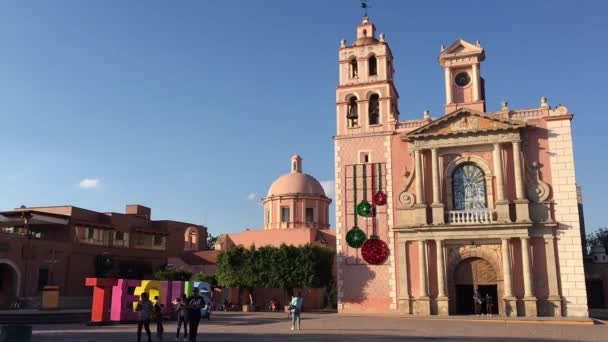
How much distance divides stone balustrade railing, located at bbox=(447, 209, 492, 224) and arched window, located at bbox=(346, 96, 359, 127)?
26.8 ft

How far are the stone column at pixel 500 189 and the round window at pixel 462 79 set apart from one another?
15.3ft

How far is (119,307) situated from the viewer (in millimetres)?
24234

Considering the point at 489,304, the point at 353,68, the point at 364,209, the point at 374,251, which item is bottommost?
the point at 489,304

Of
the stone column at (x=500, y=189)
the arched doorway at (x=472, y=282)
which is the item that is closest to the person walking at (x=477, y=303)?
the arched doorway at (x=472, y=282)

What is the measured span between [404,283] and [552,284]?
291 inches

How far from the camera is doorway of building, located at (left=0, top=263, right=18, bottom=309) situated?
35.8m

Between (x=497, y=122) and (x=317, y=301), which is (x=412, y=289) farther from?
(x=317, y=301)

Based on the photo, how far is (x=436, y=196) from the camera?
98.6 ft

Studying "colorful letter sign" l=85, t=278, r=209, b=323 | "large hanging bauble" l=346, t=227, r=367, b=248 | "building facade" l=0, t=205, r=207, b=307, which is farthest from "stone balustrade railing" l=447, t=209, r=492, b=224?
"building facade" l=0, t=205, r=207, b=307

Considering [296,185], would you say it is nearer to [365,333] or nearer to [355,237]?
[355,237]

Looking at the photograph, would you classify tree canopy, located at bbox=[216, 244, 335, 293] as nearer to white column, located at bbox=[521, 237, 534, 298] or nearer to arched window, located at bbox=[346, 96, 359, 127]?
arched window, located at bbox=[346, 96, 359, 127]

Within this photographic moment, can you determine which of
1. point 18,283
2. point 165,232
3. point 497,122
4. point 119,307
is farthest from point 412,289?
point 165,232

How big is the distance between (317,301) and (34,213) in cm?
2234

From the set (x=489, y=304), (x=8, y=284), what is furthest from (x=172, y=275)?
(x=489, y=304)
